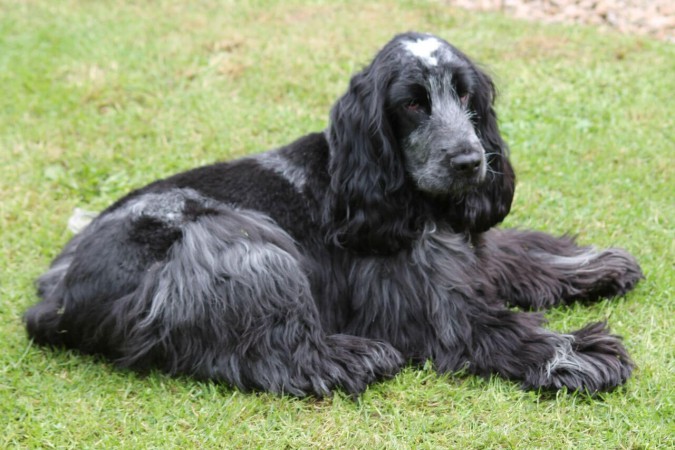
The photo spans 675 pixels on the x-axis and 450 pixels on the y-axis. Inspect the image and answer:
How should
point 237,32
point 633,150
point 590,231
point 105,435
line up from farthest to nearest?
point 237,32, point 633,150, point 590,231, point 105,435

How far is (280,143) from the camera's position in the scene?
712 centimetres

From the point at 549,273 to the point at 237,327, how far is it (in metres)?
1.99

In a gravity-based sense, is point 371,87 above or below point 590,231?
above

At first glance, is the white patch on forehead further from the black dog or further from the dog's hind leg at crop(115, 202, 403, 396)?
the dog's hind leg at crop(115, 202, 403, 396)

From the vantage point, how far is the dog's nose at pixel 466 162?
4168 millimetres

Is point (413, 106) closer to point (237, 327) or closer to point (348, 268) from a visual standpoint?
point (348, 268)

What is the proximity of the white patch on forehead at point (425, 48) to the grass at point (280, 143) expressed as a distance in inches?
50.3

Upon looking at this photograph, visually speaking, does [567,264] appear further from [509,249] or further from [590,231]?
[590,231]

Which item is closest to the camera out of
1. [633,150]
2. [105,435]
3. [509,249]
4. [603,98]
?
[105,435]

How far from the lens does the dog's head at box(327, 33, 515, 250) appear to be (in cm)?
426

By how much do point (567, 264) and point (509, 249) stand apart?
39 cm

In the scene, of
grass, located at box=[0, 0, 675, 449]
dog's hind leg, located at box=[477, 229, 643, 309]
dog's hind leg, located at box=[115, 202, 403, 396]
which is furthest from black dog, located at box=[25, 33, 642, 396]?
dog's hind leg, located at box=[477, 229, 643, 309]

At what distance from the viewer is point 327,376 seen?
4.21m

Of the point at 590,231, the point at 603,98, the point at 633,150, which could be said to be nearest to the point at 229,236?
the point at 590,231
